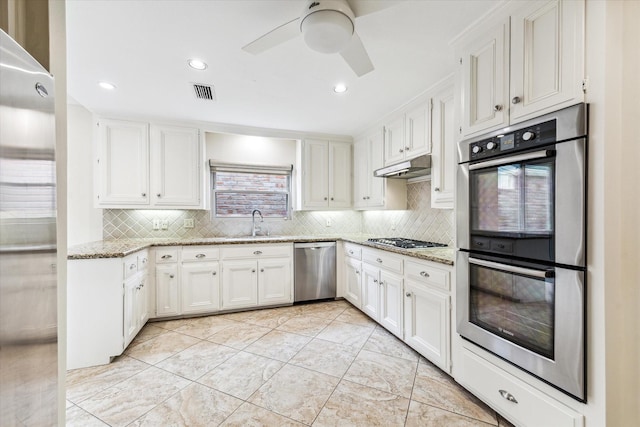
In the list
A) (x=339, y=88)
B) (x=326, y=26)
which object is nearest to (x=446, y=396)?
(x=326, y=26)

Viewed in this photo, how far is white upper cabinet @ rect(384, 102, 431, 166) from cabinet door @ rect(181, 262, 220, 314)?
245cm

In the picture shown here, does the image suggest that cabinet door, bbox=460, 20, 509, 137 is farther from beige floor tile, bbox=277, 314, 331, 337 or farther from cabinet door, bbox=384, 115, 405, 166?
beige floor tile, bbox=277, 314, 331, 337

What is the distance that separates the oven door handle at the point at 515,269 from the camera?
131cm

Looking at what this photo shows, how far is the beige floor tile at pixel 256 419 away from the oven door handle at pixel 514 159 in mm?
1869

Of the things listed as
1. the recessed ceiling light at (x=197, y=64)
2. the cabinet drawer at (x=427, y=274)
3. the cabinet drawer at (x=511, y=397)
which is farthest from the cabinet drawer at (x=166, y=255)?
the cabinet drawer at (x=511, y=397)

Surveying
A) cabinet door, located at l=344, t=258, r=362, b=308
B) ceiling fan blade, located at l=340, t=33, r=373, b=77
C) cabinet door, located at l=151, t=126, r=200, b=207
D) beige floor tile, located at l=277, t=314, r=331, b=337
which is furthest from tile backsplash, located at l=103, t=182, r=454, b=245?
ceiling fan blade, located at l=340, t=33, r=373, b=77

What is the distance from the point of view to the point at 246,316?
324 centimetres

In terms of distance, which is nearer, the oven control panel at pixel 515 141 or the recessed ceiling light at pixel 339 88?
the oven control panel at pixel 515 141

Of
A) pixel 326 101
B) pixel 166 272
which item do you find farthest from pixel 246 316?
pixel 326 101

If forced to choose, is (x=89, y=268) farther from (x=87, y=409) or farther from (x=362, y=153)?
(x=362, y=153)

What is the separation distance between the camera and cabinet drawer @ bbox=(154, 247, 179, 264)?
119 inches

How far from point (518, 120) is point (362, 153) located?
244cm

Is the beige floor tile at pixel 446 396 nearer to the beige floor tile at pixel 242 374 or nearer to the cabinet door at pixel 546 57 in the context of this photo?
the beige floor tile at pixel 242 374

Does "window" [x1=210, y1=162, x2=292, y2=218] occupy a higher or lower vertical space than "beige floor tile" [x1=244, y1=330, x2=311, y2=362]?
higher
